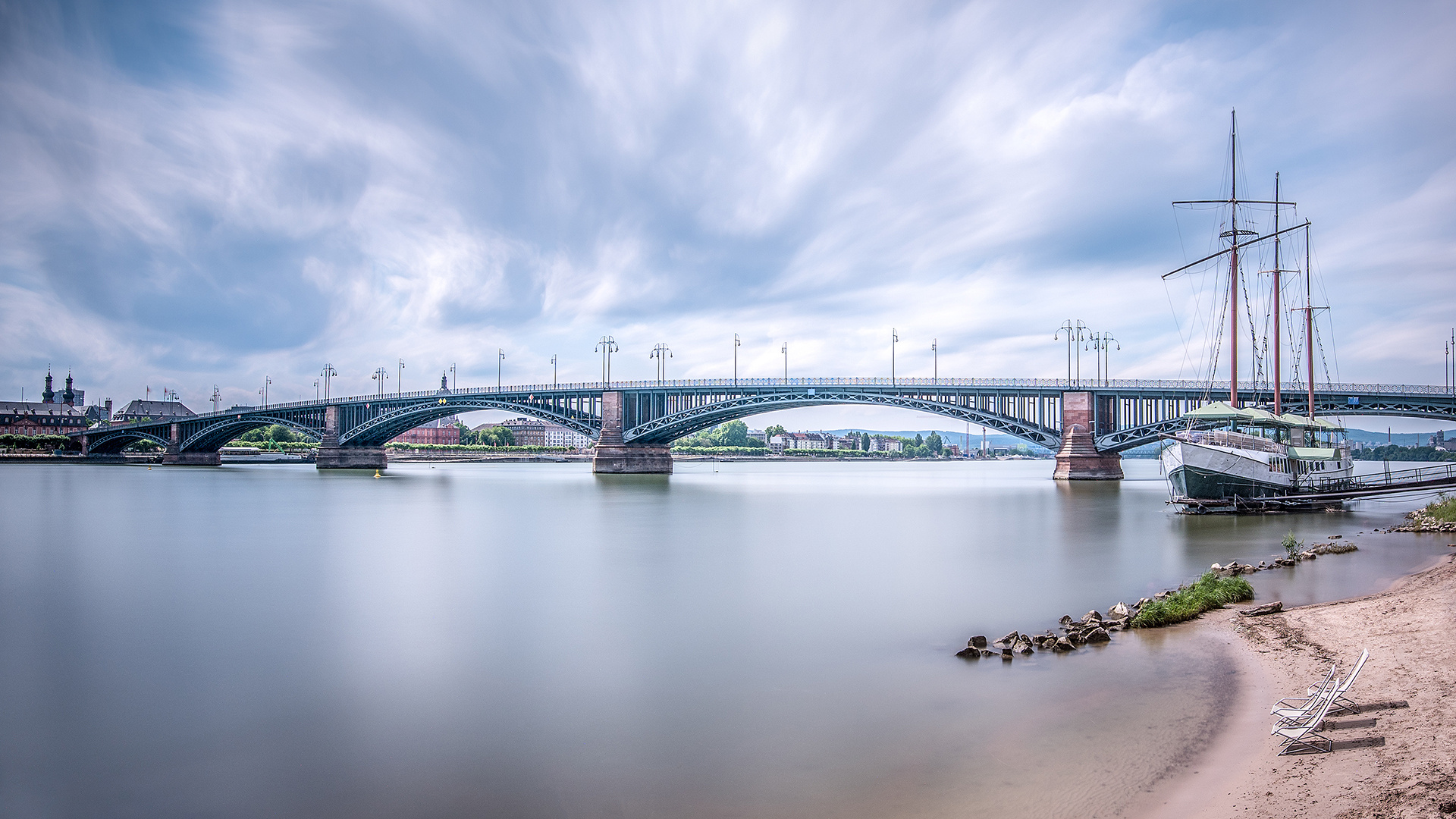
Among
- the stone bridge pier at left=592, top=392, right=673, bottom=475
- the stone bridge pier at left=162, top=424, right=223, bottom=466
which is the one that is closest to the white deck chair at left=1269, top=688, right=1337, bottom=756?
the stone bridge pier at left=592, top=392, right=673, bottom=475

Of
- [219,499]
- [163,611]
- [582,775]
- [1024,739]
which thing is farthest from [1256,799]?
[219,499]

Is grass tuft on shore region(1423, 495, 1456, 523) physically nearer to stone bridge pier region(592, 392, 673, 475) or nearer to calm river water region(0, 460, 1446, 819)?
calm river water region(0, 460, 1446, 819)

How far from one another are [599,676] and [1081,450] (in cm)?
6838

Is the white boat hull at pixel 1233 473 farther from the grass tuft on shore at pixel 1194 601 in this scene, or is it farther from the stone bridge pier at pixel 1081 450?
the stone bridge pier at pixel 1081 450

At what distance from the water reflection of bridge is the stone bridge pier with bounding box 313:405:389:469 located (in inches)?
5.4

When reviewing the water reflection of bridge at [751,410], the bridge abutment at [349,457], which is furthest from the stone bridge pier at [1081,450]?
the bridge abutment at [349,457]

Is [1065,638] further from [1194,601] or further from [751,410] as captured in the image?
[751,410]

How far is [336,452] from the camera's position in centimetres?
10050

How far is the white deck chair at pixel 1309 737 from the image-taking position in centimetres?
727

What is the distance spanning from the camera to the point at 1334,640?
11531 mm

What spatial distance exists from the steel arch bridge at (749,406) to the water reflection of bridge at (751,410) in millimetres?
109

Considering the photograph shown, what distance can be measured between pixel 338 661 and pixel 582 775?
685 centimetres

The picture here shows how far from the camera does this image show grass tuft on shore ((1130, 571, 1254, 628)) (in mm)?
13695

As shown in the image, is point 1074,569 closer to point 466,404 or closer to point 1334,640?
point 1334,640
